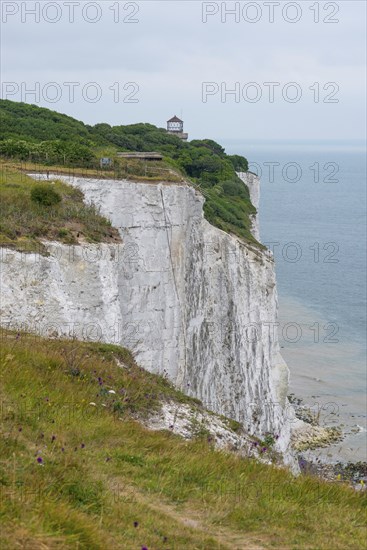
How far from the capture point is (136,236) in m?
28.0

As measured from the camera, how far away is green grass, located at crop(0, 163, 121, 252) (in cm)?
2216

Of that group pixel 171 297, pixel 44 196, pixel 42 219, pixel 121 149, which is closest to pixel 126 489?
pixel 42 219

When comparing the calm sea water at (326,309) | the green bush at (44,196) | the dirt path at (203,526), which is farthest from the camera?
the calm sea water at (326,309)

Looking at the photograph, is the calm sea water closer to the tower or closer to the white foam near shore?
the white foam near shore

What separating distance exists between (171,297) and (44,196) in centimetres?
692

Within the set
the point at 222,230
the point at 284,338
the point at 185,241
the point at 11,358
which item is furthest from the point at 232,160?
the point at 11,358

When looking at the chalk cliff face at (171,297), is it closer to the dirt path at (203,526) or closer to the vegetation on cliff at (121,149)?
the vegetation on cliff at (121,149)

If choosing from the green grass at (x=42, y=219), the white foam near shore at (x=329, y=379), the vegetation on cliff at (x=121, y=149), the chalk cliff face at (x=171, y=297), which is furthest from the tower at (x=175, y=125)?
the green grass at (x=42, y=219)

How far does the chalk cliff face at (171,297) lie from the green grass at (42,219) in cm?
56

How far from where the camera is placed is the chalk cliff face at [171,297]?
855 inches

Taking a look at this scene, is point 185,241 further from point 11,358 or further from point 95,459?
point 95,459

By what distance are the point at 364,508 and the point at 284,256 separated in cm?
9800

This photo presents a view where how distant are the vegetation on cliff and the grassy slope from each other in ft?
63.4

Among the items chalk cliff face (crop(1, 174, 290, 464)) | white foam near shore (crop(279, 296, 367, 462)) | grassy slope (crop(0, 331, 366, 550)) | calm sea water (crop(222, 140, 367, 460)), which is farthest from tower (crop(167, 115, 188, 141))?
grassy slope (crop(0, 331, 366, 550))
